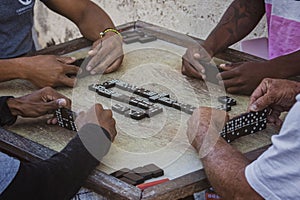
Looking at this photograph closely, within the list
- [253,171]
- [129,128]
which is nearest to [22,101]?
[129,128]

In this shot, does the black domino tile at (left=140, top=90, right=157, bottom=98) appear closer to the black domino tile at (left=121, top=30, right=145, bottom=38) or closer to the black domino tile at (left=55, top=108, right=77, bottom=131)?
the black domino tile at (left=55, top=108, right=77, bottom=131)

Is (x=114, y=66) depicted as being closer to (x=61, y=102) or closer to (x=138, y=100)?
(x=138, y=100)

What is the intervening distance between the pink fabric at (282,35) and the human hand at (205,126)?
0.66 metres

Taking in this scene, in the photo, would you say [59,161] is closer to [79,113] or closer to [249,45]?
[79,113]

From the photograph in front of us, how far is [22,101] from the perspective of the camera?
216 cm

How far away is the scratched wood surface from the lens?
1873 millimetres

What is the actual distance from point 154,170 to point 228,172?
0.20 m

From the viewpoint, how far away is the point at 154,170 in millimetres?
1772

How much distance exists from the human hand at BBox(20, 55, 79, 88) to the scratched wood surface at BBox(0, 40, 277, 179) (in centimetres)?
4

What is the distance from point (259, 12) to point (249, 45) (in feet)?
1.03

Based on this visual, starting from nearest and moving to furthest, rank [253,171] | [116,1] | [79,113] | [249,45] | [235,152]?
[253,171] → [235,152] → [79,113] → [249,45] → [116,1]

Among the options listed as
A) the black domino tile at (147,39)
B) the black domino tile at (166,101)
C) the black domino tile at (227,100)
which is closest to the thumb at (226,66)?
the black domino tile at (227,100)

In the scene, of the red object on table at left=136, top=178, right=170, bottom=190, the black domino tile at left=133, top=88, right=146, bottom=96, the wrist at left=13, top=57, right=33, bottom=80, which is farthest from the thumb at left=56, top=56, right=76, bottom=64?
the red object on table at left=136, top=178, right=170, bottom=190

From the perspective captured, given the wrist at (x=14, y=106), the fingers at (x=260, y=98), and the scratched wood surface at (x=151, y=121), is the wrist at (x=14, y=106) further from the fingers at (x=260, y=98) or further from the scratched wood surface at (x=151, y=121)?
the fingers at (x=260, y=98)
